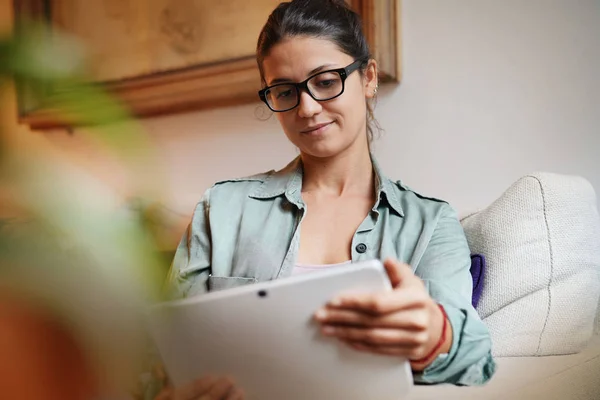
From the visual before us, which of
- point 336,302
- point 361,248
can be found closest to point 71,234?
point 336,302

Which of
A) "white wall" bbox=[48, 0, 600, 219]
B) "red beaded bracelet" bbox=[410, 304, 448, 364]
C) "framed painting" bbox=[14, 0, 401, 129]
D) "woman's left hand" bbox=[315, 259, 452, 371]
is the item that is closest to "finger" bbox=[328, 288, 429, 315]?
"woman's left hand" bbox=[315, 259, 452, 371]

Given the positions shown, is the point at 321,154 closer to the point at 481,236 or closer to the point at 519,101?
the point at 481,236

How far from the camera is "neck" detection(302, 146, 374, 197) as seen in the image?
80 centimetres

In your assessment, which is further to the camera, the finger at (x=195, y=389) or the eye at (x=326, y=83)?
the eye at (x=326, y=83)

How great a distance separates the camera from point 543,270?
690 mm

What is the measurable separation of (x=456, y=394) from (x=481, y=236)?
0.92 ft

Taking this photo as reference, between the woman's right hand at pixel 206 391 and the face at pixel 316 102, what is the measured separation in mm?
389

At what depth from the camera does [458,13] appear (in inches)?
39.0

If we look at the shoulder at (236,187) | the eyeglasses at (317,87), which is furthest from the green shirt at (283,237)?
the eyeglasses at (317,87)

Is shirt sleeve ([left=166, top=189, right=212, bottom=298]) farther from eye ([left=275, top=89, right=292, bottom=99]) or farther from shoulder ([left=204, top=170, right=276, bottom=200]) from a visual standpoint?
eye ([left=275, top=89, right=292, bottom=99])

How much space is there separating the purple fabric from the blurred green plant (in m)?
0.56

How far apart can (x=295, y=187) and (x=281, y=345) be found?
0.42 metres

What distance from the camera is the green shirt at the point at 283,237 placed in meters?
0.67

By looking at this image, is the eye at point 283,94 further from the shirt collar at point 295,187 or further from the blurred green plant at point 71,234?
the blurred green plant at point 71,234
